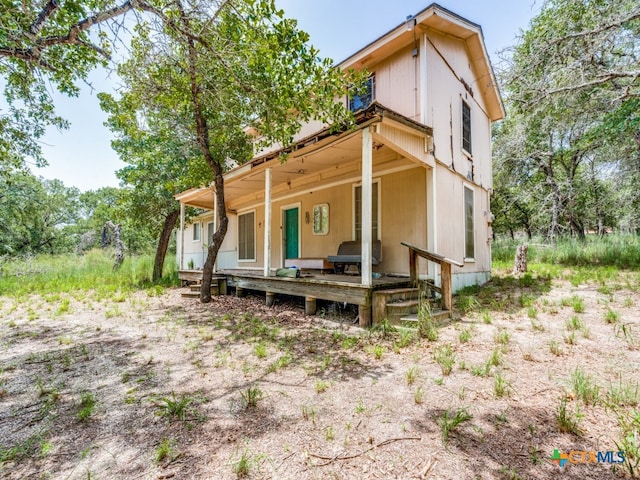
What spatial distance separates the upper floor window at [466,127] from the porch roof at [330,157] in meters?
2.31

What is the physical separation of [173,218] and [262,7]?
950cm

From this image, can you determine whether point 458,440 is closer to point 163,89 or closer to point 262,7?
point 262,7

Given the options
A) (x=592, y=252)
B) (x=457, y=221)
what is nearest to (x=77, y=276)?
(x=457, y=221)

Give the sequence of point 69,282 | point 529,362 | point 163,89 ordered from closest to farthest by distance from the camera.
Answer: point 529,362
point 163,89
point 69,282

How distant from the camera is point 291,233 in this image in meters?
9.28

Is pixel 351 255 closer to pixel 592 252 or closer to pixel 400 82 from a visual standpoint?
pixel 400 82

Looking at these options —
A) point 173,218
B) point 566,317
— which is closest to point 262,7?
point 566,317

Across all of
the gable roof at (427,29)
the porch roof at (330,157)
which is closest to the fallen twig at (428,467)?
the porch roof at (330,157)

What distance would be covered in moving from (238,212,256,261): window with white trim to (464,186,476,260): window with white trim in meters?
6.78

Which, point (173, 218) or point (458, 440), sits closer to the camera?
point (458, 440)

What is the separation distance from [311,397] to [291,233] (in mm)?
6860

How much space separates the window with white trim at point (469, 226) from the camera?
735cm

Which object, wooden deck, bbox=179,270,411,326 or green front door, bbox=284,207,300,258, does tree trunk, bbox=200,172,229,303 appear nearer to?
wooden deck, bbox=179,270,411,326

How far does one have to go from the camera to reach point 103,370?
3365mm
